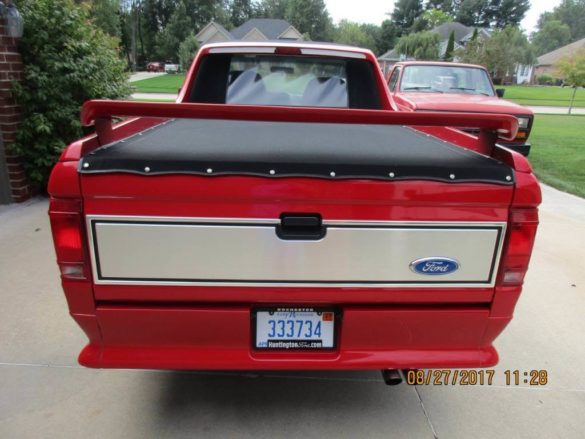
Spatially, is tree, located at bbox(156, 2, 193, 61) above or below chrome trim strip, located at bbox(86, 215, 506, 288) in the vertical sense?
above

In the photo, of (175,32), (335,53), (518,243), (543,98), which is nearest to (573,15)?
(175,32)

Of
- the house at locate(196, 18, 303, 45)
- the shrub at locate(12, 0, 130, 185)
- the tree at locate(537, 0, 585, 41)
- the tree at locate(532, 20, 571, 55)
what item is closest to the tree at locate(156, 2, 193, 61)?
the house at locate(196, 18, 303, 45)

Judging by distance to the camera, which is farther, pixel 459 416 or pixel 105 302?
pixel 459 416

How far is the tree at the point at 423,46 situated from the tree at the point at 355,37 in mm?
28993

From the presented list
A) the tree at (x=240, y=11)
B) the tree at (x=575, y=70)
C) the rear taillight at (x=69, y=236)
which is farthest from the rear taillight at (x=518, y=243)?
the tree at (x=240, y=11)

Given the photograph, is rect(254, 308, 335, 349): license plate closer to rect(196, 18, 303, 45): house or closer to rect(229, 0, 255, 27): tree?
rect(196, 18, 303, 45): house

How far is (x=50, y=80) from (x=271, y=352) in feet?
16.6

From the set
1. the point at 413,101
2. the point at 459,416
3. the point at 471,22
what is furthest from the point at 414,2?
the point at 459,416

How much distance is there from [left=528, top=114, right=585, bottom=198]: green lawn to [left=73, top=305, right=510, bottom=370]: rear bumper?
650 cm

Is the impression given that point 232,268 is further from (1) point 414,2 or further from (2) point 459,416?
(1) point 414,2

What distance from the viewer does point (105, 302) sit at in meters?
1.97

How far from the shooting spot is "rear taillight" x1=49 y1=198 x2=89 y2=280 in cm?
182

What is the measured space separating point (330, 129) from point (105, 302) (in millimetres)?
1961

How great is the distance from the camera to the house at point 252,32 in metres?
62.4
